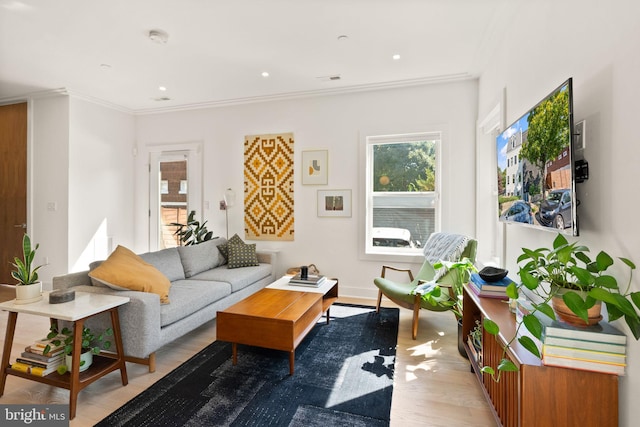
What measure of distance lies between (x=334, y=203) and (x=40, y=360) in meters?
3.22

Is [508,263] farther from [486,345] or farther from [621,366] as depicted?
[621,366]

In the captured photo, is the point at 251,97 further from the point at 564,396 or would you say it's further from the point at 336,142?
the point at 564,396

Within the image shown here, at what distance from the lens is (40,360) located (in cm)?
188

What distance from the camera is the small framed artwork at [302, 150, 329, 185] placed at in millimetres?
4348

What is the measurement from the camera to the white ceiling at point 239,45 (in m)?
2.50

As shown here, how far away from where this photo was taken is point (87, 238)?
4602mm

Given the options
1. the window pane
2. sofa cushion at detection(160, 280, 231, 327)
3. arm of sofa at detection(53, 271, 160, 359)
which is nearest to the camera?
arm of sofa at detection(53, 271, 160, 359)

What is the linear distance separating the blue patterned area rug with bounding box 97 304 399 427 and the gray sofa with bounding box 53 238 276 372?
11.2 inches

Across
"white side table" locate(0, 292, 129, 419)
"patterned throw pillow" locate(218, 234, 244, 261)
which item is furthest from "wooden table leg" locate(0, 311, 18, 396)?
"patterned throw pillow" locate(218, 234, 244, 261)

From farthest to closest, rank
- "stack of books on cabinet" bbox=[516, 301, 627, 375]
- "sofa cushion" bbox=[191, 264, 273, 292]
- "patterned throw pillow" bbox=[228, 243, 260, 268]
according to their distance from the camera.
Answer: "patterned throw pillow" bbox=[228, 243, 260, 268], "sofa cushion" bbox=[191, 264, 273, 292], "stack of books on cabinet" bbox=[516, 301, 627, 375]

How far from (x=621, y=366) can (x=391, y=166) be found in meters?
3.25

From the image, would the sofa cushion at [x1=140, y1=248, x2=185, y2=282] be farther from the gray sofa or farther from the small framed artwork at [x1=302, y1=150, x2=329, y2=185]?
the small framed artwork at [x1=302, y1=150, x2=329, y2=185]

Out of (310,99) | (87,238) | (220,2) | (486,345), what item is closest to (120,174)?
(87,238)

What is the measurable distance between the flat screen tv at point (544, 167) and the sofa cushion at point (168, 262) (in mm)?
3095
